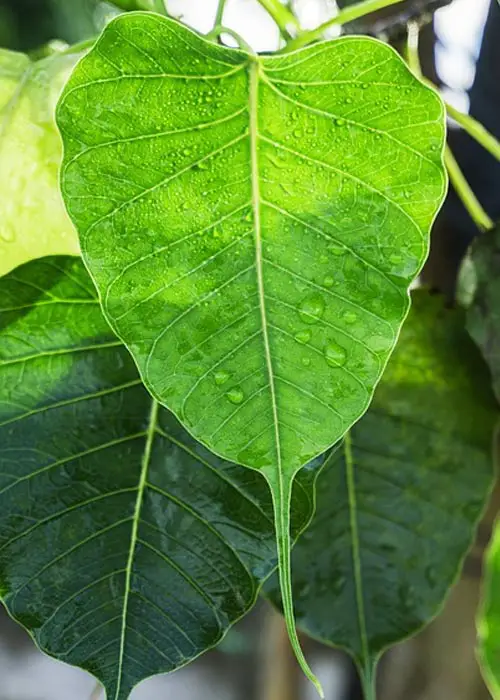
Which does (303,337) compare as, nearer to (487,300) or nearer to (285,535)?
(285,535)

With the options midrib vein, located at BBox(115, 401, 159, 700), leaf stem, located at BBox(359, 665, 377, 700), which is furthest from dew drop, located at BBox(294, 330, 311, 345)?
leaf stem, located at BBox(359, 665, 377, 700)

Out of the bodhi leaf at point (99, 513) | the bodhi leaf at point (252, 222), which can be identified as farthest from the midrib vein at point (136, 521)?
the bodhi leaf at point (252, 222)

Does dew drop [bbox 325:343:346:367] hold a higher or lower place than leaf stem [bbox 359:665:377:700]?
higher

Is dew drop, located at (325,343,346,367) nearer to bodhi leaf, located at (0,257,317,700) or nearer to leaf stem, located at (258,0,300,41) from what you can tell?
→ bodhi leaf, located at (0,257,317,700)

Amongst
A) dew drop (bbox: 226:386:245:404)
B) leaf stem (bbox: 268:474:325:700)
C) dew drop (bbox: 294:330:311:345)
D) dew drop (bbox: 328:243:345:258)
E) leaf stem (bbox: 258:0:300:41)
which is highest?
leaf stem (bbox: 258:0:300:41)

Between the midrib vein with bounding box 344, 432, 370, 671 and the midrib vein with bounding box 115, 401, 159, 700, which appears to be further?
the midrib vein with bounding box 344, 432, 370, 671

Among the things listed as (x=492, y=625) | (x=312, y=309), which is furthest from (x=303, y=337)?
(x=492, y=625)

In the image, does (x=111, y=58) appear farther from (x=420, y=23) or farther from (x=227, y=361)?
(x=420, y=23)
